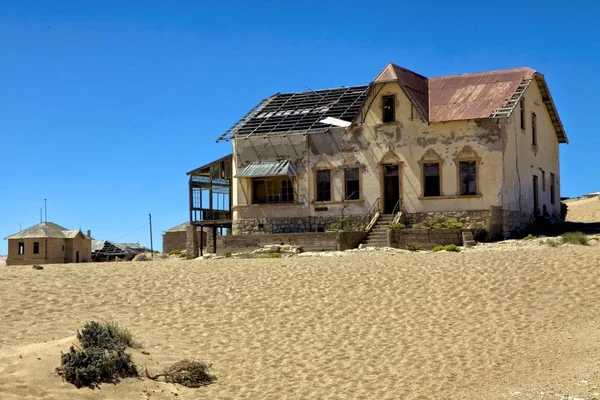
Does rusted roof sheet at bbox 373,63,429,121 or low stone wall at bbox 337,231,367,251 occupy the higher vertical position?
rusted roof sheet at bbox 373,63,429,121

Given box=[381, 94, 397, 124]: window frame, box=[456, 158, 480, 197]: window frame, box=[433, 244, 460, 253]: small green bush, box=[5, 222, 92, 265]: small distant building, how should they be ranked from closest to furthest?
box=[433, 244, 460, 253]: small green bush → box=[456, 158, 480, 197]: window frame → box=[381, 94, 397, 124]: window frame → box=[5, 222, 92, 265]: small distant building

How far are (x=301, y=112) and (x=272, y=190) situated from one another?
406cm

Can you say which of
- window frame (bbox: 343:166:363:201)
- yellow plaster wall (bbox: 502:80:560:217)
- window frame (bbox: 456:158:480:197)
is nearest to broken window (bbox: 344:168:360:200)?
window frame (bbox: 343:166:363:201)

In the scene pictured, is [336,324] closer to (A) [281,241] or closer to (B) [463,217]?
(A) [281,241]

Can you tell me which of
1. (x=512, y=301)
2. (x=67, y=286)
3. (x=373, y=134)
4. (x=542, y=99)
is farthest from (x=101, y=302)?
(x=542, y=99)

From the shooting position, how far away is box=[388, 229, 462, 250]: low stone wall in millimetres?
30969

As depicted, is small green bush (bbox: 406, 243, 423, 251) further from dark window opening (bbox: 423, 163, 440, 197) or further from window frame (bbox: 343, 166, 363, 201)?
window frame (bbox: 343, 166, 363, 201)

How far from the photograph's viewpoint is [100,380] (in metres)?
11.7

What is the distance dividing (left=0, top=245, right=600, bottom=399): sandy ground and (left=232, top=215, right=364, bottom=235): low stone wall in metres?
11.8

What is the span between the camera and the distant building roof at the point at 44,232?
4769 cm

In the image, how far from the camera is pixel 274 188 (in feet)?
122

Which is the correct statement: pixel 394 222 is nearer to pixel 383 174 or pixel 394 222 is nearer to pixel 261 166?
pixel 383 174

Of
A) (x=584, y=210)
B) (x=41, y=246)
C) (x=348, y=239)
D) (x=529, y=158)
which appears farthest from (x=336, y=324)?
(x=584, y=210)

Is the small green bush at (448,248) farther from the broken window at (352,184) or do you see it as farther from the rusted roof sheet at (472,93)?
the broken window at (352,184)
